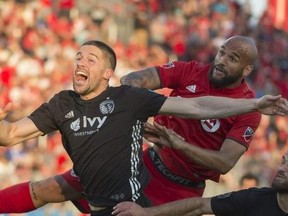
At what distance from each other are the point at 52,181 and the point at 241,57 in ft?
6.35

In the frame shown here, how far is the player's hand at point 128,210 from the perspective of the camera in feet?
28.7

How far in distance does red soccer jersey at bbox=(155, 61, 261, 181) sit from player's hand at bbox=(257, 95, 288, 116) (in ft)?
4.05

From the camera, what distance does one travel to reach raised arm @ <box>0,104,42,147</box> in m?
8.66

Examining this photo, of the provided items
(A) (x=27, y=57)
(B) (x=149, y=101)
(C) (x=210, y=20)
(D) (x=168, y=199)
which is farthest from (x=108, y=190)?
(C) (x=210, y=20)

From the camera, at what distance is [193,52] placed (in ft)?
68.9

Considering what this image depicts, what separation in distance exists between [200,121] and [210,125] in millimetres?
98

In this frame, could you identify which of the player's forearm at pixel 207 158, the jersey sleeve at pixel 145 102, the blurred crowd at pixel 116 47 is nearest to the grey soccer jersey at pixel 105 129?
the jersey sleeve at pixel 145 102

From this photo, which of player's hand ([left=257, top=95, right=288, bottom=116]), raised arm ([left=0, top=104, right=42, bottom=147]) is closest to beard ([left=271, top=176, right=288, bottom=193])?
player's hand ([left=257, top=95, right=288, bottom=116])

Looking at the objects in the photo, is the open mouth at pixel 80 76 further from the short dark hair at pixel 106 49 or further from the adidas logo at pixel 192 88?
the adidas logo at pixel 192 88

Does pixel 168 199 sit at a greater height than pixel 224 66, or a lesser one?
lesser

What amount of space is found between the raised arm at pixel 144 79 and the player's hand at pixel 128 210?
1165 millimetres

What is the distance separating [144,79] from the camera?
973cm

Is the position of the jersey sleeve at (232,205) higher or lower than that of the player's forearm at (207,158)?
lower

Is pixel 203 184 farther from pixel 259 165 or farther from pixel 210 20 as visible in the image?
pixel 210 20
